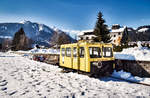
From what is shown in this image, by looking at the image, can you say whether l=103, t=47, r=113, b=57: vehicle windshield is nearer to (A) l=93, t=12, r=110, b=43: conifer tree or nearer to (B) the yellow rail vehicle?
(B) the yellow rail vehicle

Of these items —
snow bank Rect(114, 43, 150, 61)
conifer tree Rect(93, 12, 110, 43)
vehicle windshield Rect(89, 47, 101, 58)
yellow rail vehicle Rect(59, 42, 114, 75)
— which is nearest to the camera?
yellow rail vehicle Rect(59, 42, 114, 75)

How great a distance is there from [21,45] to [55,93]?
59.9 m

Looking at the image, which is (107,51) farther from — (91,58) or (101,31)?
(101,31)

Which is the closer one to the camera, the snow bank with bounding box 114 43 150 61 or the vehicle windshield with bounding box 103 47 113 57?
the vehicle windshield with bounding box 103 47 113 57

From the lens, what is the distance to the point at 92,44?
738cm

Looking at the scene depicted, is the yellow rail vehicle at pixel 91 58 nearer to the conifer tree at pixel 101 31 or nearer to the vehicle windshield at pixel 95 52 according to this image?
the vehicle windshield at pixel 95 52

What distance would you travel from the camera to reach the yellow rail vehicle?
7.00 meters

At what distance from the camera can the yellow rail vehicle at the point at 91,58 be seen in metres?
7.00

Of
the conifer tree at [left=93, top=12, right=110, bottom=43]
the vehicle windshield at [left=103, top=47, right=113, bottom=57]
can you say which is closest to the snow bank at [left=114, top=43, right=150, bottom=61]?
the vehicle windshield at [left=103, top=47, right=113, bottom=57]

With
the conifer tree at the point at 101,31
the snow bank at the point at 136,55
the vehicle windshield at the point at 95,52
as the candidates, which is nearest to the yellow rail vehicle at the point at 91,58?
the vehicle windshield at the point at 95,52

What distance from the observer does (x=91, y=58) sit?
22.9 ft

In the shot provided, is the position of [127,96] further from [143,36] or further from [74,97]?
[143,36]

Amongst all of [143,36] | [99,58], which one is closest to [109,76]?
[99,58]

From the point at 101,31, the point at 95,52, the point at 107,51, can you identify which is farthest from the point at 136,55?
the point at 101,31
